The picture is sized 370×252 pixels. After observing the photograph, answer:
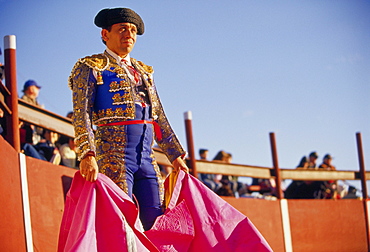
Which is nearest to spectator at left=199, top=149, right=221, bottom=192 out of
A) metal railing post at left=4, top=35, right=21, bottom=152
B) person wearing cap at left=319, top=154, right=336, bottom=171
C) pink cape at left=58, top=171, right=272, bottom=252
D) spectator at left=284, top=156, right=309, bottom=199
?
spectator at left=284, top=156, right=309, bottom=199

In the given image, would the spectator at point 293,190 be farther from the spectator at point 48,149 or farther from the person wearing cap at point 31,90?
the spectator at point 48,149

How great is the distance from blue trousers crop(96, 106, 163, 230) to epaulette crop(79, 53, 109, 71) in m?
0.28

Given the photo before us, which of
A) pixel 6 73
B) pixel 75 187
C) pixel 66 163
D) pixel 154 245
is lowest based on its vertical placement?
pixel 154 245

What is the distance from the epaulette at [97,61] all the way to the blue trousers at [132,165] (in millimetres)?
280

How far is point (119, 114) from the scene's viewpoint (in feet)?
10.3

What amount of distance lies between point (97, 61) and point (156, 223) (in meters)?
0.80

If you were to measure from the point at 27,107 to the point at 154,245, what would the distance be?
1921 mm

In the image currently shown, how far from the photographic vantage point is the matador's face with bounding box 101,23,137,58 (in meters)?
3.17

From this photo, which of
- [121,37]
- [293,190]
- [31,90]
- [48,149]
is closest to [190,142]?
[31,90]

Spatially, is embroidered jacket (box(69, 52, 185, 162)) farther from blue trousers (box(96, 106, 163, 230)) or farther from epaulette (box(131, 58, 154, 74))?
epaulette (box(131, 58, 154, 74))

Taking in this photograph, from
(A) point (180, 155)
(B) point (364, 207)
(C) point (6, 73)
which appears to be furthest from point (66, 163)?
(B) point (364, 207)

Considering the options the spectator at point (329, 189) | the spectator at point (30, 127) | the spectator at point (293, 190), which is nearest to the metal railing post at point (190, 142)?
the spectator at point (30, 127)

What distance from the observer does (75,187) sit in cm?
304

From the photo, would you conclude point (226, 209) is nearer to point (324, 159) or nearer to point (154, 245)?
point (154, 245)
